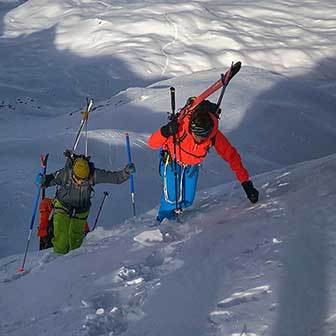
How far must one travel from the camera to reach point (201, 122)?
20.9 feet

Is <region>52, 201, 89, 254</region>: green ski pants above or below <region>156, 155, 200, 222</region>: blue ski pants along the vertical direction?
below

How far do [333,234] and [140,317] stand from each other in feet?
5.61

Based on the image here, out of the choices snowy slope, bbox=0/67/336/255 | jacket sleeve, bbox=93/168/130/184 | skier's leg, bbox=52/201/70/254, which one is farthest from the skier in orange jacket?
snowy slope, bbox=0/67/336/255

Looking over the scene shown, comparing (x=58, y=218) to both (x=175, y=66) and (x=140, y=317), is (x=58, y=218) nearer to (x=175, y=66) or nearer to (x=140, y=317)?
(x=140, y=317)

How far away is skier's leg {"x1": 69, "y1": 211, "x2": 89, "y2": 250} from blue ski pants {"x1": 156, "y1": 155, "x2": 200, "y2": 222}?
1162 mm

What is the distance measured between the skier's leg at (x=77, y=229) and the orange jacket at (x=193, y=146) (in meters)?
1.67

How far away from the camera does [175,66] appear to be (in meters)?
20.7

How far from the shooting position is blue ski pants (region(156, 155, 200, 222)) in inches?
279

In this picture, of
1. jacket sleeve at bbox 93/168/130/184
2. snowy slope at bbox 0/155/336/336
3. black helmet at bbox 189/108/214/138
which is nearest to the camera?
snowy slope at bbox 0/155/336/336

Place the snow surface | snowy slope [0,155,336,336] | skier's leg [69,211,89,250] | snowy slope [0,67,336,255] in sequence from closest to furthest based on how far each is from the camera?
snowy slope [0,155,336,336] < the snow surface < skier's leg [69,211,89,250] < snowy slope [0,67,336,255]

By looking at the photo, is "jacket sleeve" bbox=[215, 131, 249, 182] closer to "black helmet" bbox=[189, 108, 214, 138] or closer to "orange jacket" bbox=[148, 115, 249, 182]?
"orange jacket" bbox=[148, 115, 249, 182]

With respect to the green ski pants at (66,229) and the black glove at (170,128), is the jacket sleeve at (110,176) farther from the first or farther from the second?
the black glove at (170,128)

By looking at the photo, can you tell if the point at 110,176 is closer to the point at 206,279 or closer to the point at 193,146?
the point at 193,146

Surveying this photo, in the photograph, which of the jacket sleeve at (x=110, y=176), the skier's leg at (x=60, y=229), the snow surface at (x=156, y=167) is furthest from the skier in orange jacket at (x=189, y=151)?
the skier's leg at (x=60, y=229)
